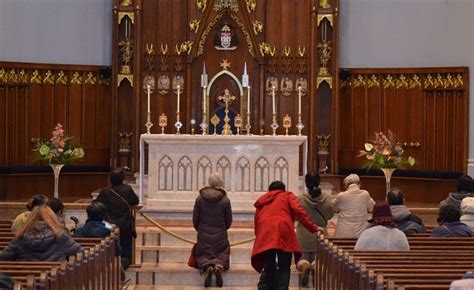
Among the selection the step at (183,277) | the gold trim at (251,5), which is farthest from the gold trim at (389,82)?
the step at (183,277)

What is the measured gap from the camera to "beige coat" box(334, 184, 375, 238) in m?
11.6

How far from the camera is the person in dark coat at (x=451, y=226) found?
10203mm

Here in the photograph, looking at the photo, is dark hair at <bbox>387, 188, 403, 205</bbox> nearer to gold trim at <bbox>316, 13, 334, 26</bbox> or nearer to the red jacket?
the red jacket

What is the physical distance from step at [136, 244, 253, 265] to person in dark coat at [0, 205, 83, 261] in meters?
4.43

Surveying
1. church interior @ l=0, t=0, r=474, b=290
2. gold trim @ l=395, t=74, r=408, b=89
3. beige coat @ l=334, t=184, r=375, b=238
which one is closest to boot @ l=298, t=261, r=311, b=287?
beige coat @ l=334, t=184, r=375, b=238

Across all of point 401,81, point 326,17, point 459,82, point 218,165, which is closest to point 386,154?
point 218,165

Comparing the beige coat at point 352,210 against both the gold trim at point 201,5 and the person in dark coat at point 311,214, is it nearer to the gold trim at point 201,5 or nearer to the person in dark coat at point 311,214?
the person in dark coat at point 311,214

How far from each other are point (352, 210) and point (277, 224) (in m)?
1.39

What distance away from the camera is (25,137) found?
18703 millimetres

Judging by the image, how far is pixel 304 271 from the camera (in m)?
12.0

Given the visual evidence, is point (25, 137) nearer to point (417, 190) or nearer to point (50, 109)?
point (50, 109)

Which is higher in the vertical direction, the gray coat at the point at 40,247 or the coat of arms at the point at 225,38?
the coat of arms at the point at 225,38

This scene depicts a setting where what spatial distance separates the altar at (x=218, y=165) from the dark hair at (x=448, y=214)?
17.3 ft

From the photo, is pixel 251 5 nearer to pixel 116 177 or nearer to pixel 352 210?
pixel 116 177
